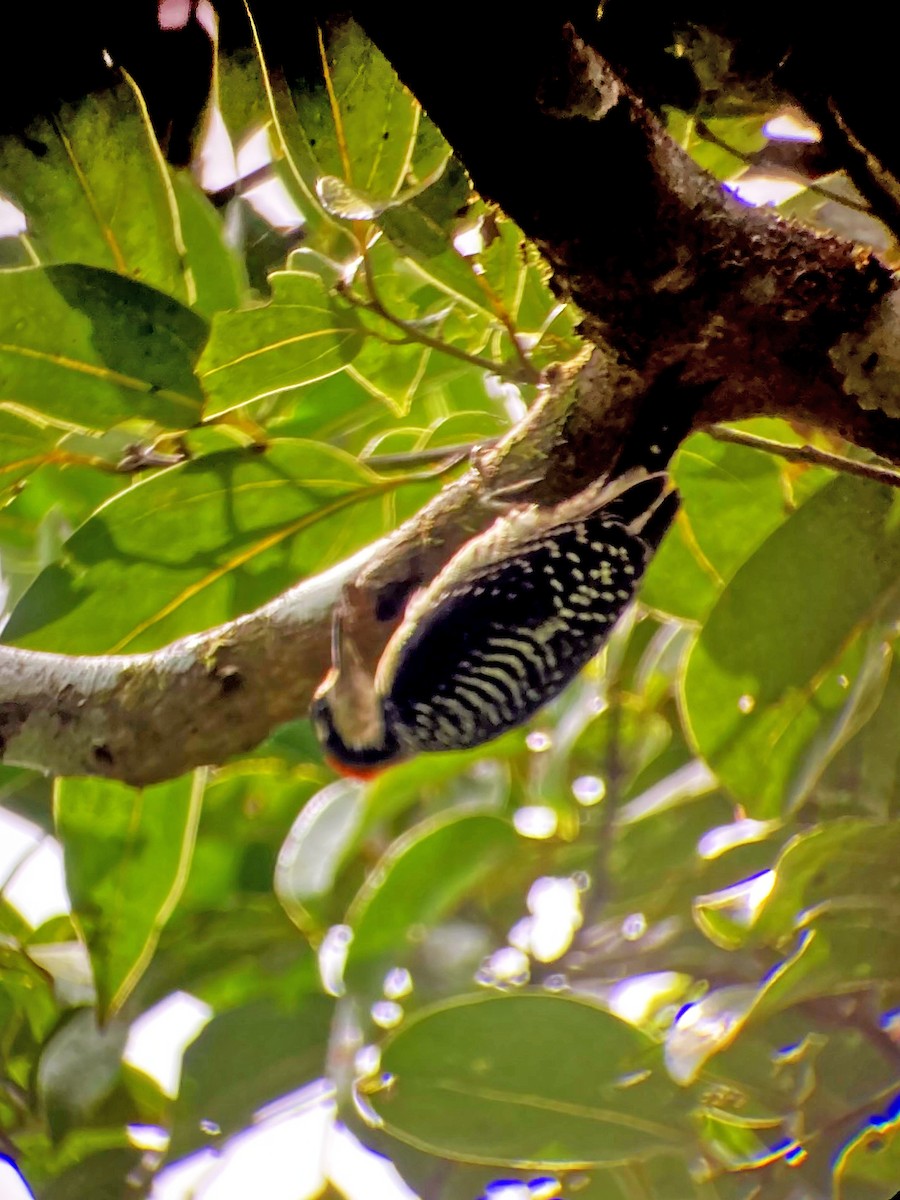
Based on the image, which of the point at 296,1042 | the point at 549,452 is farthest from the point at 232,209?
the point at 296,1042

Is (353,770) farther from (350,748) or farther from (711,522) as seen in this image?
(711,522)

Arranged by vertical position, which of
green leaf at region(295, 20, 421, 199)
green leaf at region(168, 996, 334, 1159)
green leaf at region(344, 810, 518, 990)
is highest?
green leaf at region(295, 20, 421, 199)

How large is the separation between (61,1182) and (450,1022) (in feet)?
1.14

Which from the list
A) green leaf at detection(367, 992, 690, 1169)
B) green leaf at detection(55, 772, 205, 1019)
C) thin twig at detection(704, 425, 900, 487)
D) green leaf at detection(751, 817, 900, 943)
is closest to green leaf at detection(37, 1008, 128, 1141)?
green leaf at detection(55, 772, 205, 1019)

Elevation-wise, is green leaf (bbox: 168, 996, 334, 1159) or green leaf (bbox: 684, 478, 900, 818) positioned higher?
green leaf (bbox: 684, 478, 900, 818)

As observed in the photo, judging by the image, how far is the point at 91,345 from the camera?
0.52 metres

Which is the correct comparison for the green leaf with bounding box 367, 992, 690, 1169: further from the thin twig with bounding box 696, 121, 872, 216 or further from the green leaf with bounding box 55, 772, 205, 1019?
the thin twig with bounding box 696, 121, 872, 216

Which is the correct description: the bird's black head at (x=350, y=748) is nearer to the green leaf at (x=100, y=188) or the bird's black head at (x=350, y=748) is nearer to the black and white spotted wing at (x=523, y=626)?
the black and white spotted wing at (x=523, y=626)

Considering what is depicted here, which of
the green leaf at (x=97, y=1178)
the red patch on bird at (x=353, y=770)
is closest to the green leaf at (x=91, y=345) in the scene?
the red patch on bird at (x=353, y=770)

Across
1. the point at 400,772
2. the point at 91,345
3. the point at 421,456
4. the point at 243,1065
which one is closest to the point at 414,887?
the point at 400,772

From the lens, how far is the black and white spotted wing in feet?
1.67

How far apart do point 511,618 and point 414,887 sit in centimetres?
24

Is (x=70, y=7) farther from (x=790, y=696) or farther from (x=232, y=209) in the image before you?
(x=790, y=696)

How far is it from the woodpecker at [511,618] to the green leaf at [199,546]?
117 mm
